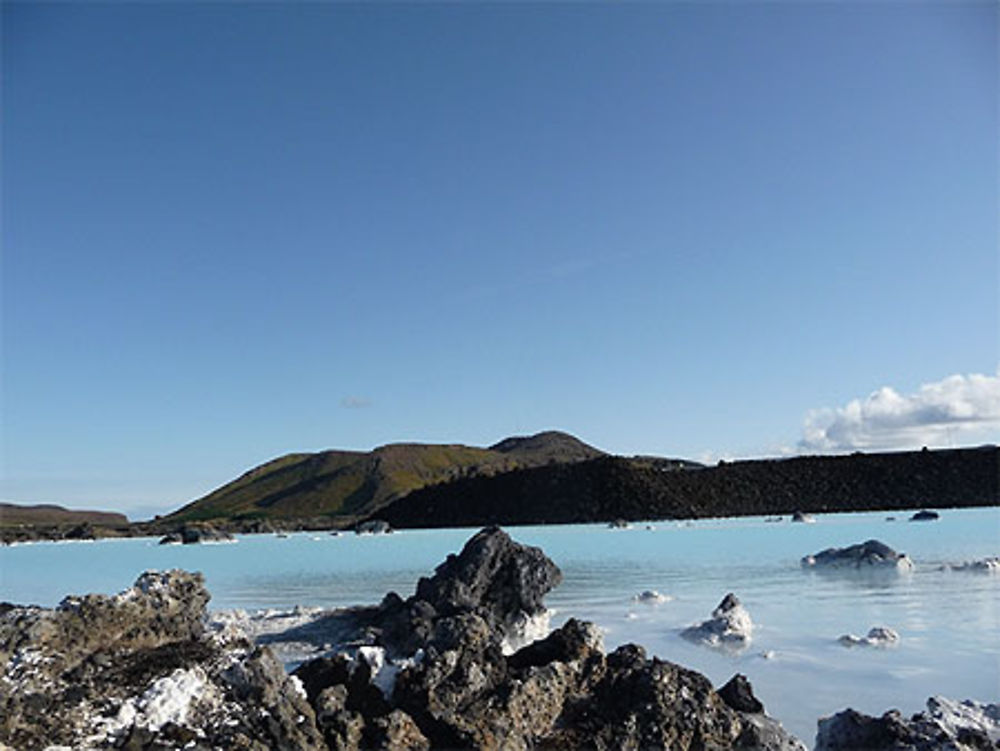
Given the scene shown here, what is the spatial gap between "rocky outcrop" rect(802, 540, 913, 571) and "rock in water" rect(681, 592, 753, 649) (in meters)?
15.1

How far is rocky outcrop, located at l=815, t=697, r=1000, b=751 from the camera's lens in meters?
9.18

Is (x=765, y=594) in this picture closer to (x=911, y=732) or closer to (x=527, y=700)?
(x=911, y=732)

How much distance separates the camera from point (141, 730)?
7547mm

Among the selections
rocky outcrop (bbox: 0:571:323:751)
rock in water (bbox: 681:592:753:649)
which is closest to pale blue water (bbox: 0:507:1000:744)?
rock in water (bbox: 681:592:753:649)

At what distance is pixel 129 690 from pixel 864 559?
30499 millimetres

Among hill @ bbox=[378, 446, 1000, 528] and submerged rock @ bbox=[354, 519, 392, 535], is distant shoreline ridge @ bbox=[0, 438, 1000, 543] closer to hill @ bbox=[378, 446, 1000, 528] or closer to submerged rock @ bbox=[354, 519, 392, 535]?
hill @ bbox=[378, 446, 1000, 528]

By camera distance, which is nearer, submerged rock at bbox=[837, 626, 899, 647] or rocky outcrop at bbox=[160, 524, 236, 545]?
submerged rock at bbox=[837, 626, 899, 647]

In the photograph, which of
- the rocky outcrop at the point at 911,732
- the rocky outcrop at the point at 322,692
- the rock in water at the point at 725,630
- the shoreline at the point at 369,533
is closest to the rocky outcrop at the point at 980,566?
the rock in water at the point at 725,630

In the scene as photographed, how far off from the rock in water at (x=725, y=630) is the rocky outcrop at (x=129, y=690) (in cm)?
1106

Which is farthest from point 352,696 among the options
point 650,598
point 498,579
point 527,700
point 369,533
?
point 369,533

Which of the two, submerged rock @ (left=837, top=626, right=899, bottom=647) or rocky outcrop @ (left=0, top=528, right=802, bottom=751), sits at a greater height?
rocky outcrop @ (left=0, top=528, right=802, bottom=751)

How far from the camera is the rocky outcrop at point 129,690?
24.7ft

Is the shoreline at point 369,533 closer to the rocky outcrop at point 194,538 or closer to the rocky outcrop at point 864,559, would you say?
the rocky outcrop at point 194,538

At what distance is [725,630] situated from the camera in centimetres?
1736
